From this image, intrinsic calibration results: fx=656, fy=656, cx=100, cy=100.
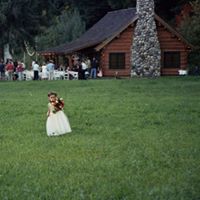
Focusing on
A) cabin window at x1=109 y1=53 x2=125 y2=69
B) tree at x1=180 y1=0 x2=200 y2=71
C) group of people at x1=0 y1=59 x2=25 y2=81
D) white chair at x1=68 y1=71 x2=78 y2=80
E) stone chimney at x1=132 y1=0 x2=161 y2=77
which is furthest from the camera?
tree at x1=180 y1=0 x2=200 y2=71

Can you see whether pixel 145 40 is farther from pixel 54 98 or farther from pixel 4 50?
pixel 54 98

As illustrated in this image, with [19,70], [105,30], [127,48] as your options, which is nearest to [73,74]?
[19,70]

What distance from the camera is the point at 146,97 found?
92.9 ft

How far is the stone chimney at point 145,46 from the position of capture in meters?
51.1

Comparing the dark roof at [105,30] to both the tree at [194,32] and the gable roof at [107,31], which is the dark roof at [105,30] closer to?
the gable roof at [107,31]

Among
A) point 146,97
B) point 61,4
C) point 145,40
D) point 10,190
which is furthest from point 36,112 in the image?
point 61,4

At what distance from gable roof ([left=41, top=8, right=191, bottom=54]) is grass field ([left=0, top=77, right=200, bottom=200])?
90.8ft

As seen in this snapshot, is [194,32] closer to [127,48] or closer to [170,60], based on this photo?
[170,60]

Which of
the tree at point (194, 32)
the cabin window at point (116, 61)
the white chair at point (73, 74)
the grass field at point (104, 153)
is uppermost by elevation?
the tree at point (194, 32)

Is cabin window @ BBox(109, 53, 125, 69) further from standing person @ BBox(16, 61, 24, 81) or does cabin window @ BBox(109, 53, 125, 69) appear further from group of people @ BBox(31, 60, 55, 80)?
standing person @ BBox(16, 61, 24, 81)

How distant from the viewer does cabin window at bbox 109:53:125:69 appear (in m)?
52.4

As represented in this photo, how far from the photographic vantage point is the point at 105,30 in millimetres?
56562

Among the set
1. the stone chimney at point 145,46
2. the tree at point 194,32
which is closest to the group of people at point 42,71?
the stone chimney at point 145,46

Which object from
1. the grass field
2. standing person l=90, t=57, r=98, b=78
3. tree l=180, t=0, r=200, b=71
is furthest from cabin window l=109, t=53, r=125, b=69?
the grass field
